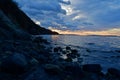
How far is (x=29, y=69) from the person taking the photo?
1688cm

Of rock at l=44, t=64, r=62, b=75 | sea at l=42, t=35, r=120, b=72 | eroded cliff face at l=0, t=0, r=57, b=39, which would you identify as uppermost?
eroded cliff face at l=0, t=0, r=57, b=39

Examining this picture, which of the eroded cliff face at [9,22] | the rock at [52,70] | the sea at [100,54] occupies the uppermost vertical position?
the eroded cliff face at [9,22]

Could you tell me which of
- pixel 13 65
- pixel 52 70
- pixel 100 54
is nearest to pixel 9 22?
pixel 100 54

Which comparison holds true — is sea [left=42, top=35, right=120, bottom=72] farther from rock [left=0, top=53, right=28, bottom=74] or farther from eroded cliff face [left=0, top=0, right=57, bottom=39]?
rock [left=0, top=53, right=28, bottom=74]

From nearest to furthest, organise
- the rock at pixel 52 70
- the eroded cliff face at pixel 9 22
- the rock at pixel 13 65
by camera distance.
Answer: the rock at pixel 13 65 → the rock at pixel 52 70 → the eroded cliff face at pixel 9 22

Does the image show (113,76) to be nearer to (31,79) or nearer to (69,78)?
(69,78)

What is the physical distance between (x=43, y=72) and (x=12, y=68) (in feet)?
6.01

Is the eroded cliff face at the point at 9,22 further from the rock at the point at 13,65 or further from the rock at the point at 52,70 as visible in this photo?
the rock at the point at 52,70

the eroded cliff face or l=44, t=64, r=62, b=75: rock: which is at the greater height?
the eroded cliff face

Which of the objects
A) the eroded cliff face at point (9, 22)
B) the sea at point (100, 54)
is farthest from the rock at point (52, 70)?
the eroded cliff face at point (9, 22)

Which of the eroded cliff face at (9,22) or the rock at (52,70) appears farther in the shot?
the eroded cliff face at (9,22)

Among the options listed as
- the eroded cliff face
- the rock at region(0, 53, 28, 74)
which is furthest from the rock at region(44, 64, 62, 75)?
the eroded cliff face

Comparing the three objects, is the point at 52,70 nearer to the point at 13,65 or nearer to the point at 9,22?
the point at 13,65

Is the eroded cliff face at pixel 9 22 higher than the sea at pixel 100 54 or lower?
higher
